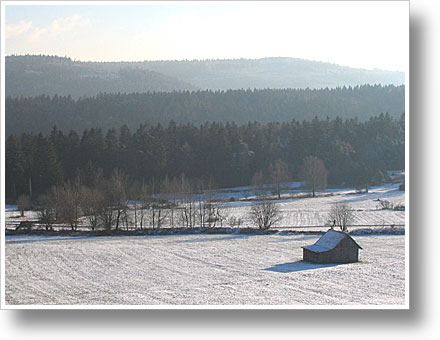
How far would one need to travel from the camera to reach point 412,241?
321 inches

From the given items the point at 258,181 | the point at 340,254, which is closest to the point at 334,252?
the point at 340,254

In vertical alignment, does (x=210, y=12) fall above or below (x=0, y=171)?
above

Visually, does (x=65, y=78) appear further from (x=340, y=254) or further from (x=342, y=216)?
(x=342, y=216)

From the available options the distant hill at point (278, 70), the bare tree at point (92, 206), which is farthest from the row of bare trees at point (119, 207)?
the distant hill at point (278, 70)

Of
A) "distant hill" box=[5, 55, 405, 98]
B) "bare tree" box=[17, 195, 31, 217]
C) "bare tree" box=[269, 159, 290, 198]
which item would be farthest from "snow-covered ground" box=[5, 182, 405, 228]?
"distant hill" box=[5, 55, 405, 98]

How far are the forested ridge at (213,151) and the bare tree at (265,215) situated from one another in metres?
5.09

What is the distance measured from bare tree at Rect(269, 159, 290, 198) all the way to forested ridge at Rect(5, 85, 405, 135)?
6.03 m

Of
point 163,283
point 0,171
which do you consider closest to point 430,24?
point 163,283

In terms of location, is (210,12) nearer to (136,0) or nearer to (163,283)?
(136,0)

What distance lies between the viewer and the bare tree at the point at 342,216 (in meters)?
17.2

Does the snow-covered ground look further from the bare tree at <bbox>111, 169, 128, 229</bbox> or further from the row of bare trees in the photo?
the bare tree at <bbox>111, 169, 128, 229</bbox>

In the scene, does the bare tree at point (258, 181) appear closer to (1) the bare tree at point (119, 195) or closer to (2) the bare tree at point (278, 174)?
(2) the bare tree at point (278, 174)

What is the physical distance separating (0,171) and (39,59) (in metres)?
3.64

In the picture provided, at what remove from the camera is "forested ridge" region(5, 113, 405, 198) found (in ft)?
72.3
